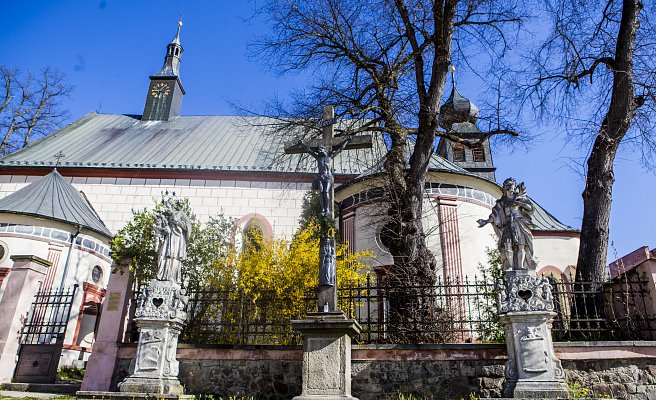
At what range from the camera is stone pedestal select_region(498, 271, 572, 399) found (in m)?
6.21

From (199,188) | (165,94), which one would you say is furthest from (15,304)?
(165,94)

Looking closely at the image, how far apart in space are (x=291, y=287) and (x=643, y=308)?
714 centimetres

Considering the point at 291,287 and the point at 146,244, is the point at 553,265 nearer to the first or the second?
the point at 291,287

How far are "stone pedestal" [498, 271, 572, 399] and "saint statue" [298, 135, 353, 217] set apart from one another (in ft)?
9.74

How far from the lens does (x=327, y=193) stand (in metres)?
7.64

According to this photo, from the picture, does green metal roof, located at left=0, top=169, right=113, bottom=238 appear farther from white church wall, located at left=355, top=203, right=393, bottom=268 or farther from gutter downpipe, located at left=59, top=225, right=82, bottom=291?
white church wall, located at left=355, top=203, right=393, bottom=268

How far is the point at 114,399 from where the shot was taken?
23.2 feet

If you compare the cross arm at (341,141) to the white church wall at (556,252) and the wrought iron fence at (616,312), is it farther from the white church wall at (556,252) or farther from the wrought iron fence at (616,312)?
the white church wall at (556,252)

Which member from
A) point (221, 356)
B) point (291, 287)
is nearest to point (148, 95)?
point (291, 287)

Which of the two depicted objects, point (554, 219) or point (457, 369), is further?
point (554, 219)

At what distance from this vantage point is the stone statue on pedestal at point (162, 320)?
24.3ft

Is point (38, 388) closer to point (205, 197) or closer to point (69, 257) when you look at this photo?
point (69, 257)

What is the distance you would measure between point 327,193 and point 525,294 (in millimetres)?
3381

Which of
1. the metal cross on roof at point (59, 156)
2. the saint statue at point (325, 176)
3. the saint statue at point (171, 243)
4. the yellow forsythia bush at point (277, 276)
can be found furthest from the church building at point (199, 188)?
the saint statue at point (171, 243)
